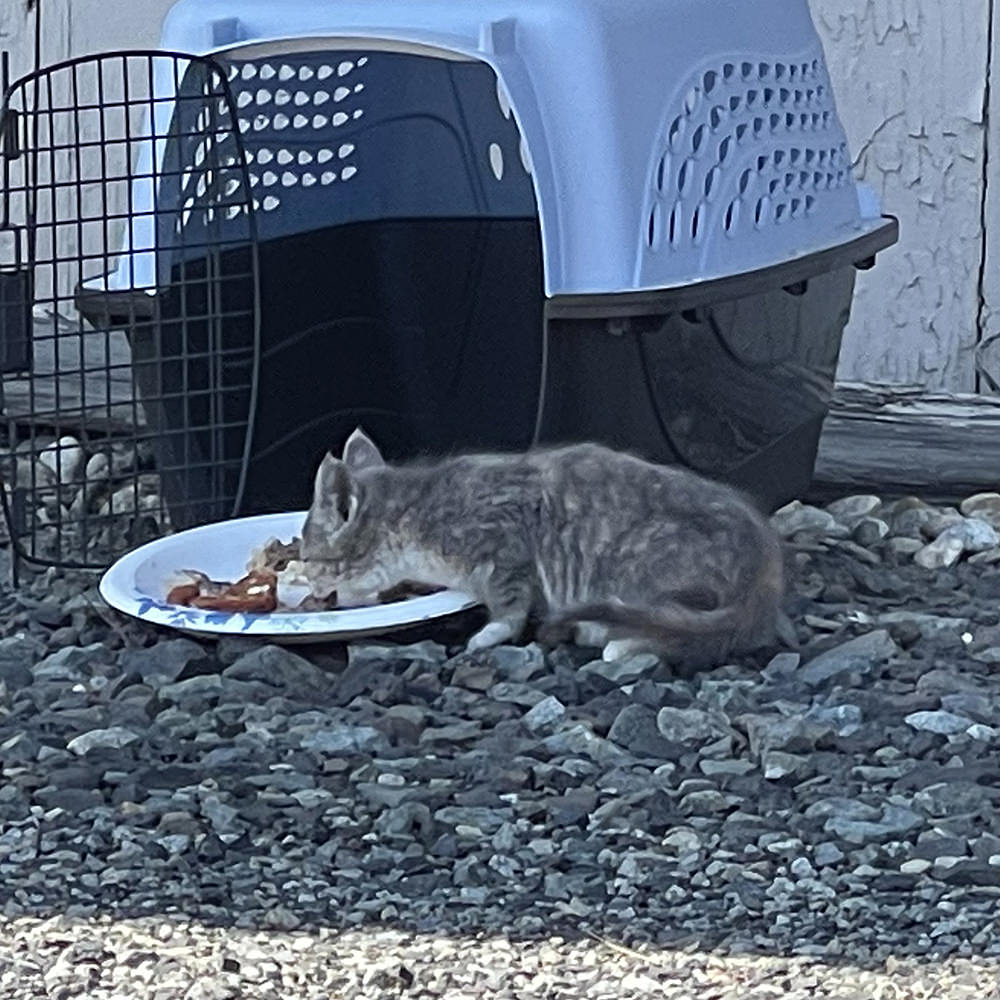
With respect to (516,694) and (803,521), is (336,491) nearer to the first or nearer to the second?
(516,694)

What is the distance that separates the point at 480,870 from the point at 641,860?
0.71 ft

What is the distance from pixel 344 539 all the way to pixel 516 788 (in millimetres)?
856

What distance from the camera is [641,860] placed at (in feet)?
10.4

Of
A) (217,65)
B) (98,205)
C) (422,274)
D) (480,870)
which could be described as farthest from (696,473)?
(98,205)

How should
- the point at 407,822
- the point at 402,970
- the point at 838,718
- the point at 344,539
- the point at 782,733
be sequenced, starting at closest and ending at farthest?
the point at 402,970 < the point at 407,822 < the point at 782,733 < the point at 838,718 < the point at 344,539

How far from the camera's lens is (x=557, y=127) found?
13.7 feet

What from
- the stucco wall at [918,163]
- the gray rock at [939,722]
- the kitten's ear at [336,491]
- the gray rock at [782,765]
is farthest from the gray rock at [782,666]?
the stucco wall at [918,163]

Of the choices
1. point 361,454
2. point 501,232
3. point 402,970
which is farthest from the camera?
point 501,232

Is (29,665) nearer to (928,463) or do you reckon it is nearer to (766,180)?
(766,180)

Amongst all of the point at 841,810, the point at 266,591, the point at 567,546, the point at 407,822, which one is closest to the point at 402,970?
the point at 407,822

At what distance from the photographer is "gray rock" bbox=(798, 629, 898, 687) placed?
12.8 feet

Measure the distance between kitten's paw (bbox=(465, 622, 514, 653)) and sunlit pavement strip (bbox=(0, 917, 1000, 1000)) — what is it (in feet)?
3.62

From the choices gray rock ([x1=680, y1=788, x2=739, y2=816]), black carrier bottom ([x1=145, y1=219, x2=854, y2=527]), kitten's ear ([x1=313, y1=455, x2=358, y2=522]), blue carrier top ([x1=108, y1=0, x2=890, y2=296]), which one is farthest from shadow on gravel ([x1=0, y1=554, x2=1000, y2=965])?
blue carrier top ([x1=108, y1=0, x2=890, y2=296])

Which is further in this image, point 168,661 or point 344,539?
point 344,539
